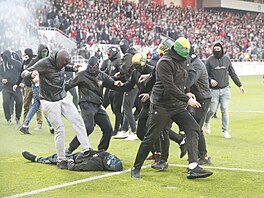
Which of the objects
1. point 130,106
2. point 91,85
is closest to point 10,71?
point 130,106

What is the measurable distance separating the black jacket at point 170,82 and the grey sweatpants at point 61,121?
129 centimetres

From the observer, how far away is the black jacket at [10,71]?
572 inches

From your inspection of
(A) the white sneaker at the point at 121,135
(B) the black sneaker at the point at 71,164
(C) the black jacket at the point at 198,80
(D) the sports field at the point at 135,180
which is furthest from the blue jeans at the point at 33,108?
(C) the black jacket at the point at 198,80

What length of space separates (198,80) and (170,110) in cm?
184

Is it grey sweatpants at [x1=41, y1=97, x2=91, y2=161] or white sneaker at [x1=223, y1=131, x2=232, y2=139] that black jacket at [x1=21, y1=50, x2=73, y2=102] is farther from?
white sneaker at [x1=223, y1=131, x2=232, y2=139]

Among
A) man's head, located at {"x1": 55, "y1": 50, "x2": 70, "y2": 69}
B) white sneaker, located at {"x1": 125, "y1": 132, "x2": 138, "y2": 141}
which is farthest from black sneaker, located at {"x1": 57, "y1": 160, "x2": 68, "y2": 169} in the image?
white sneaker, located at {"x1": 125, "y1": 132, "x2": 138, "y2": 141}

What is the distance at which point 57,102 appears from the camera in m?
8.59

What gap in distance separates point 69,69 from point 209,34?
137 ft

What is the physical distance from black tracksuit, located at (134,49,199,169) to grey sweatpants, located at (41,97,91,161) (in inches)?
44.7

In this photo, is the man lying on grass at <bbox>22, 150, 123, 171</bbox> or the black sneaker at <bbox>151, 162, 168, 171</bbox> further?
the black sneaker at <bbox>151, 162, 168, 171</bbox>

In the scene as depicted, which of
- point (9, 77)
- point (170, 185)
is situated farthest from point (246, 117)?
point (170, 185)

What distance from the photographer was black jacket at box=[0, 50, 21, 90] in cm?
1452

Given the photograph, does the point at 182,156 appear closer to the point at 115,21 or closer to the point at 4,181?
the point at 4,181

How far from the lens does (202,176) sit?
7.69m
